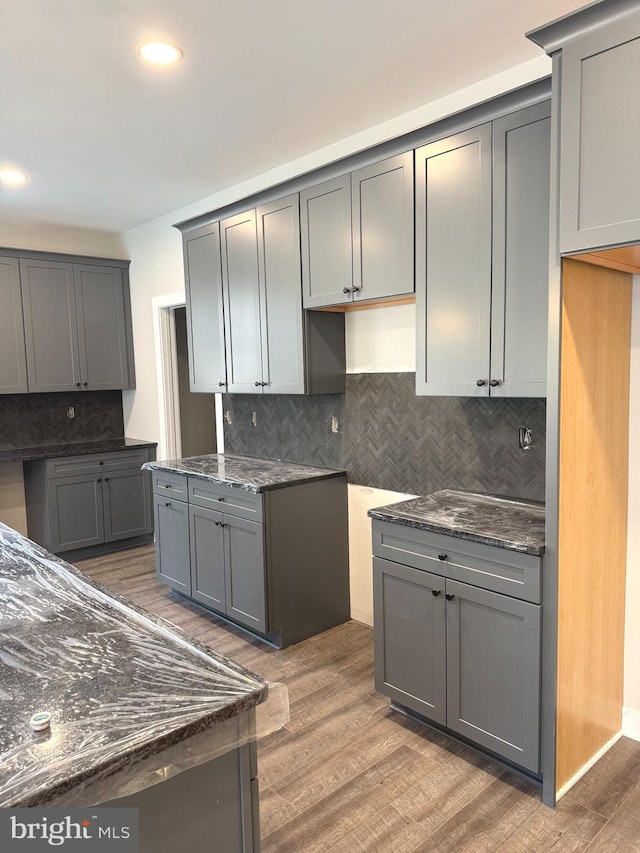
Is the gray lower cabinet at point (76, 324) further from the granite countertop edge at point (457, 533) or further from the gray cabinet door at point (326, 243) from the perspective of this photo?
the granite countertop edge at point (457, 533)

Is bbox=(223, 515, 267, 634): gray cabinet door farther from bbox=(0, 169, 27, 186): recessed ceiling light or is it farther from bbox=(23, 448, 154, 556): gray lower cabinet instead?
bbox=(0, 169, 27, 186): recessed ceiling light

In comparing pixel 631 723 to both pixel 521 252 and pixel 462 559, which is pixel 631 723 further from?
pixel 521 252

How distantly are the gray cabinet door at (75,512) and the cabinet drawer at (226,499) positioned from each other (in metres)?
1.64

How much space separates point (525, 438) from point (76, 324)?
13.1 ft

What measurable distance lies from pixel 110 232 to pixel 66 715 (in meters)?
5.05

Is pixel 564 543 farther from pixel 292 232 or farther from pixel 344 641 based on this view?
pixel 292 232

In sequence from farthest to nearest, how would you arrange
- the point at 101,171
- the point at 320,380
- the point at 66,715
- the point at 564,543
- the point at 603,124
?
the point at 101,171, the point at 320,380, the point at 564,543, the point at 603,124, the point at 66,715

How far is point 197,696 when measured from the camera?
118cm

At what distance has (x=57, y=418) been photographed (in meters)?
5.26

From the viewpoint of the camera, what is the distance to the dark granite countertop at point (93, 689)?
100 centimetres

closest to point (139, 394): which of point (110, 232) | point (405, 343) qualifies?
point (110, 232)

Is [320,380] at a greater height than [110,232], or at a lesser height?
lesser

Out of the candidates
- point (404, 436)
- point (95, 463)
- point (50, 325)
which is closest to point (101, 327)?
point (50, 325)

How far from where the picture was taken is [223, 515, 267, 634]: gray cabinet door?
3.19 meters
